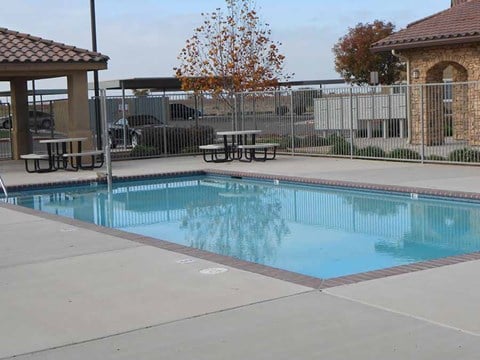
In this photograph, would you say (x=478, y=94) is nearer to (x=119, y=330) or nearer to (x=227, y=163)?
(x=227, y=163)

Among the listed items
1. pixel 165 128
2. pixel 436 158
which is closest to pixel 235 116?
pixel 165 128

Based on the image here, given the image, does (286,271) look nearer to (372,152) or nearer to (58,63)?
(372,152)

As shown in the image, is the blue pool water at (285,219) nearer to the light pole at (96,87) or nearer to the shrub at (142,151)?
the light pole at (96,87)

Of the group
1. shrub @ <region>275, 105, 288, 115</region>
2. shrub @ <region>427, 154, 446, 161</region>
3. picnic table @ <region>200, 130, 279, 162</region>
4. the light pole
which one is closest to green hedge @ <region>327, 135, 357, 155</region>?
picnic table @ <region>200, 130, 279, 162</region>

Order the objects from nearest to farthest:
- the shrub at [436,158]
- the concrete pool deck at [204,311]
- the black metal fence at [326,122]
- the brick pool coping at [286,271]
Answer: the concrete pool deck at [204,311] < the brick pool coping at [286,271] < the shrub at [436,158] < the black metal fence at [326,122]

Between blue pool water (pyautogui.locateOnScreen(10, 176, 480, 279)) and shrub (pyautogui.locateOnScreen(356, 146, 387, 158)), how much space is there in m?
4.25

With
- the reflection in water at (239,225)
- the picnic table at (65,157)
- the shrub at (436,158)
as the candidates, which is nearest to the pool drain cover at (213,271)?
the reflection in water at (239,225)

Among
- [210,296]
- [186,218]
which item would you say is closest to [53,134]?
[186,218]

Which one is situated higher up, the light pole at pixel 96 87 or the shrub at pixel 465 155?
the light pole at pixel 96 87

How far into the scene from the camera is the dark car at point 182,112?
2534cm

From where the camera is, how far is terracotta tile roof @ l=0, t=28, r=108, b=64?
20.3 metres

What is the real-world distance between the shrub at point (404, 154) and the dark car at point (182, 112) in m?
7.55

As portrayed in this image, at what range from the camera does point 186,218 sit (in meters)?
13.8

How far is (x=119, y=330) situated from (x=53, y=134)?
21.1 meters
